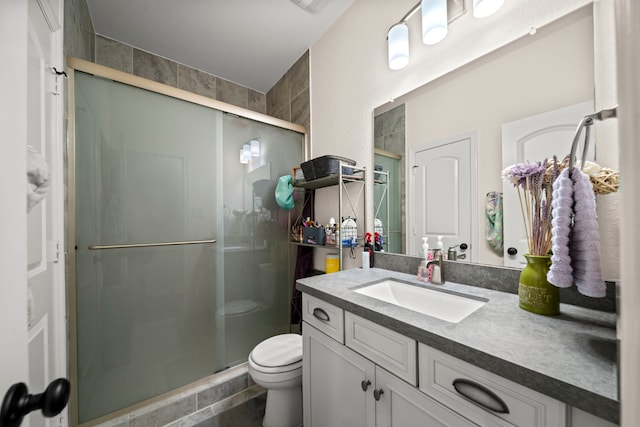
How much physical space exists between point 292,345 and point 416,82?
1.64 meters

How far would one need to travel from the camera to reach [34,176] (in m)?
0.52

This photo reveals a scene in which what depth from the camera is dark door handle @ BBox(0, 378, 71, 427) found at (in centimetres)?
35

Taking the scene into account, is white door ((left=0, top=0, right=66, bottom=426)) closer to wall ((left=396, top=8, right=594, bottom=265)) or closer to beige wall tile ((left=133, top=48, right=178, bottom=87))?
beige wall tile ((left=133, top=48, right=178, bottom=87))

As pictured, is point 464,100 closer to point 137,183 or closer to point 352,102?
point 352,102

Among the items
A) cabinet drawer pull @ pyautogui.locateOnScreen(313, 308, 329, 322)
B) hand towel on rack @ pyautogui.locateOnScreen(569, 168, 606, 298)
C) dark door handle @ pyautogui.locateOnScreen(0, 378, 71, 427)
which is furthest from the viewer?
cabinet drawer pull @ pyautogui.locateOnScreen(313, 308, 329, 322)

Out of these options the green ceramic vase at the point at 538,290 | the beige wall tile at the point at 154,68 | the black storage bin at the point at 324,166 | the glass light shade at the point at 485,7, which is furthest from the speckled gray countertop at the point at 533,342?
the beige wall tile at the point at 154,68

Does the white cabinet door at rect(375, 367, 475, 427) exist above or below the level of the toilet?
above

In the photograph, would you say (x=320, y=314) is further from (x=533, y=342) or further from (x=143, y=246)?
(x=143, y=246)

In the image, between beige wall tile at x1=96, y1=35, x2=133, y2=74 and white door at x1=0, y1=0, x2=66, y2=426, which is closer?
white door at x1=0, y1=0, x2=66, y2=426

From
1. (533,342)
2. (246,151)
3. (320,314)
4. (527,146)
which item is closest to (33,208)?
(320,314)

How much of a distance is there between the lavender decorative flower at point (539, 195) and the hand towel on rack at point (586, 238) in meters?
0.13

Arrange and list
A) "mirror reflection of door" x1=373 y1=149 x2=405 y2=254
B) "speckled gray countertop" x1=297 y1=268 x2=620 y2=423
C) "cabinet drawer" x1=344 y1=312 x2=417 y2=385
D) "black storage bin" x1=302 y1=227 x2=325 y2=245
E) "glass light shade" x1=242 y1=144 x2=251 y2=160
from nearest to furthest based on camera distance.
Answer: "speckled gray countertop" x1=297 y1=268 x2=620 y2=423 < "cabinet drawer" x1=344 y1=312 x2=417 y2=385 < "mirror reflection of door" x1=373 y1=149 x2=405 y2=254 < "black storage bin" x1=302 y1=227 x2=325 y2=245 < "glass light shade" x1=242 y1=144 x2=251 y2=160

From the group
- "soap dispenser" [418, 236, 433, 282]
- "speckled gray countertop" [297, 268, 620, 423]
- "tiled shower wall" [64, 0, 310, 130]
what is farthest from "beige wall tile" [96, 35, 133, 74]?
"soap dispenser" [418, 236, 433, 282]

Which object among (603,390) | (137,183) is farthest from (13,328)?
(137,183)
